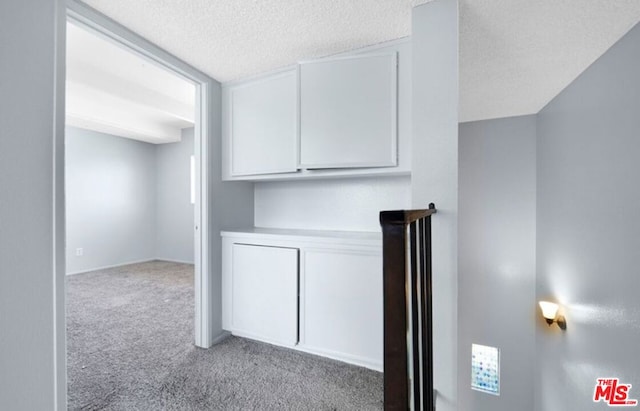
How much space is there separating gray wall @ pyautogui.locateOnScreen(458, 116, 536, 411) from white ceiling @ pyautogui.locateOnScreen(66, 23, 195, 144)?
10.8 feet

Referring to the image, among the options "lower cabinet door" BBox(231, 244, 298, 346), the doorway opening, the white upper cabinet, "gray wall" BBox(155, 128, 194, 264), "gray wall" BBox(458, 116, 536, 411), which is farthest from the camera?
"gray wall" BBox(155, 128, 194, 264)

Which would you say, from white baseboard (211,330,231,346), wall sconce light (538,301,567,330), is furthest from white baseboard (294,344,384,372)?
wall sconce light (538,301,567,330)

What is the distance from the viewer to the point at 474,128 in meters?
3.28

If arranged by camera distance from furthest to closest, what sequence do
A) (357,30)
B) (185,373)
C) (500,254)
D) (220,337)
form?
(500,254) → (220,337) → (185,373) → (357,30)

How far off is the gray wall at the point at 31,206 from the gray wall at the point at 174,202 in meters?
4.06

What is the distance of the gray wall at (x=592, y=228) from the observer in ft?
5.02

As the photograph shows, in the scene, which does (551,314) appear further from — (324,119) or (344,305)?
(324,119)

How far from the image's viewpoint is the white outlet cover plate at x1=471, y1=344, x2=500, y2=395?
310 centimetres

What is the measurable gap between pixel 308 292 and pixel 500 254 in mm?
2399

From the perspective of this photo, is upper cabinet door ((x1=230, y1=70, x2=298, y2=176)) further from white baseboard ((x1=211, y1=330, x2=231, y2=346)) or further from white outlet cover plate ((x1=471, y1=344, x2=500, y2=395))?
white outlet cover plate ((x1=471, y1=344, x2=500, y2=395))

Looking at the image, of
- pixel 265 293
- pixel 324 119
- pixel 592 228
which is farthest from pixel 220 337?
pixel 592 228

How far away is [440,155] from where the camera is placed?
135 centimetres

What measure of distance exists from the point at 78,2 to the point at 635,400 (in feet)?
11.6

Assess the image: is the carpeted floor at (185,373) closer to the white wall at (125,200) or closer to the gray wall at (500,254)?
the gray wall at (500,254)
